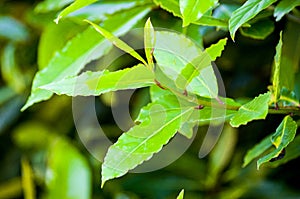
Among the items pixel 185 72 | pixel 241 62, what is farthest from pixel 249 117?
pixel 241 62

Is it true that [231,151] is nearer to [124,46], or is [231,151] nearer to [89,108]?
[89,108]

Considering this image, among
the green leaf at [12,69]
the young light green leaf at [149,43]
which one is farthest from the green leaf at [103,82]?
the green leaf at [12,69]

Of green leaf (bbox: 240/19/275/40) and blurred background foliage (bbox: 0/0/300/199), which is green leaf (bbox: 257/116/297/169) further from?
blurred background foliage (bbox: 0/0/300/199)

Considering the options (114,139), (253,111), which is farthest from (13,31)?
(253,111)

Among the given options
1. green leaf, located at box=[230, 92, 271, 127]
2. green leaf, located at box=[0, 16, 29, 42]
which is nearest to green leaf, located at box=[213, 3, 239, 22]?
green leaf, located at box=[230, 92, 271, 127]

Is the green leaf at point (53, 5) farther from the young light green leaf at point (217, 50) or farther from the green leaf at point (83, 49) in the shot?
the young light green leaf at point (217, 50)
